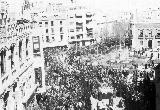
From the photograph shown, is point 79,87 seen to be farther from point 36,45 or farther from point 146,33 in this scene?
point 146,33

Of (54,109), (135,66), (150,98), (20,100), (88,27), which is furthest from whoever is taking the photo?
(88,27)

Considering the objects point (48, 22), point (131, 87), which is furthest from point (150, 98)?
point (48, 22)

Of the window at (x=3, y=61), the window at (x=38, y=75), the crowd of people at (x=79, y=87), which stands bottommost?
the crowd of people at (x=79, y=87)

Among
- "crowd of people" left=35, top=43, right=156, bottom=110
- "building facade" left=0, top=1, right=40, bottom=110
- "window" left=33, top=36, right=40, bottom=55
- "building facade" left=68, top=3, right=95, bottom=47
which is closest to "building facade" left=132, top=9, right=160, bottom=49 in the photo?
"building facade" left=68, top=3, right=95, bottom=47

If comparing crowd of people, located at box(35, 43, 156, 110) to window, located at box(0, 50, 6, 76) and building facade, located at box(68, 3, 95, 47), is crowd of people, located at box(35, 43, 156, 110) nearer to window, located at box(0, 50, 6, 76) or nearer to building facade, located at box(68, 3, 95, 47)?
window, located at box(0, 50, 6, 76)

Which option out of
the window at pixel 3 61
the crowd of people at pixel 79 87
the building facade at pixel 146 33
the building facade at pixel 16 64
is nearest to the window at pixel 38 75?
the building facade at pixel 16 64

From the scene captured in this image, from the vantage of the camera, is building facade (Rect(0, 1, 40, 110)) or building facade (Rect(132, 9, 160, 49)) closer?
building facade (Rect(0, 1, 40, 110))

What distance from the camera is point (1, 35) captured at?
57.8ft

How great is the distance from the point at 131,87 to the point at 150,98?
12.9ft

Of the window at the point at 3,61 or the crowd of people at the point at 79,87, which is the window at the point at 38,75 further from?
the window at the point at 3,61


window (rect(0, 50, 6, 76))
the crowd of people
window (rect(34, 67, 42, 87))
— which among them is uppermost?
window (rect(0, 50, 6, 76))

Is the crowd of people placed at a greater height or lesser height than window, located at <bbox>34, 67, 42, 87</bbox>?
lesser

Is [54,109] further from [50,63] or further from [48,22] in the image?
[48,22]

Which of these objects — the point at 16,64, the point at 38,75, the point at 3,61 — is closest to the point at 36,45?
the point at 38,75
